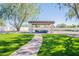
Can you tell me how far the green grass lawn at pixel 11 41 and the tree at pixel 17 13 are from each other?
0.08m

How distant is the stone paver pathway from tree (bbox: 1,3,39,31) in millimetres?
172

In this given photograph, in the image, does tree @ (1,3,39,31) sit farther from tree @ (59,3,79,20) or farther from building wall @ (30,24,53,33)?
tree @ (59,3,79,20)

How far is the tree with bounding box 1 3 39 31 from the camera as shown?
177 cm

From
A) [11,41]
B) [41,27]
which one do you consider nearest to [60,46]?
[41,27]

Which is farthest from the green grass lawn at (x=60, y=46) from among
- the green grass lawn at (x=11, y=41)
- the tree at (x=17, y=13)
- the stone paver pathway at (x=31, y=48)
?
the tree at (x=17, y=13)

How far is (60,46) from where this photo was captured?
67.5 inches

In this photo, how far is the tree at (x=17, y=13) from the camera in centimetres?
177

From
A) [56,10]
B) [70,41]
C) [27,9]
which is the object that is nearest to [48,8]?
[56,10]

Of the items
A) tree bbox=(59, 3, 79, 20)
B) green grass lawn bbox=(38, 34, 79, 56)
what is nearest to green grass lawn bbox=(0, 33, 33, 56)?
green grass lawn bbox=(38, 34, 79, 56)

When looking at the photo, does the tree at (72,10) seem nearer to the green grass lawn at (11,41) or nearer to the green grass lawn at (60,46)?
the green grass lawn at (60,46)

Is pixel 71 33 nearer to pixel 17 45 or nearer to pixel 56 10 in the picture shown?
pixel 56 10

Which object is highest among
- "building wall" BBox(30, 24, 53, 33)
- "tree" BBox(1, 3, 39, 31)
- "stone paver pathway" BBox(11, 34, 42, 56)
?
"tree" BBox(1, 3, 39, 31)

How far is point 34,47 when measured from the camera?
5.73ft

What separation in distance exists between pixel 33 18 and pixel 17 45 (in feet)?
0.92
